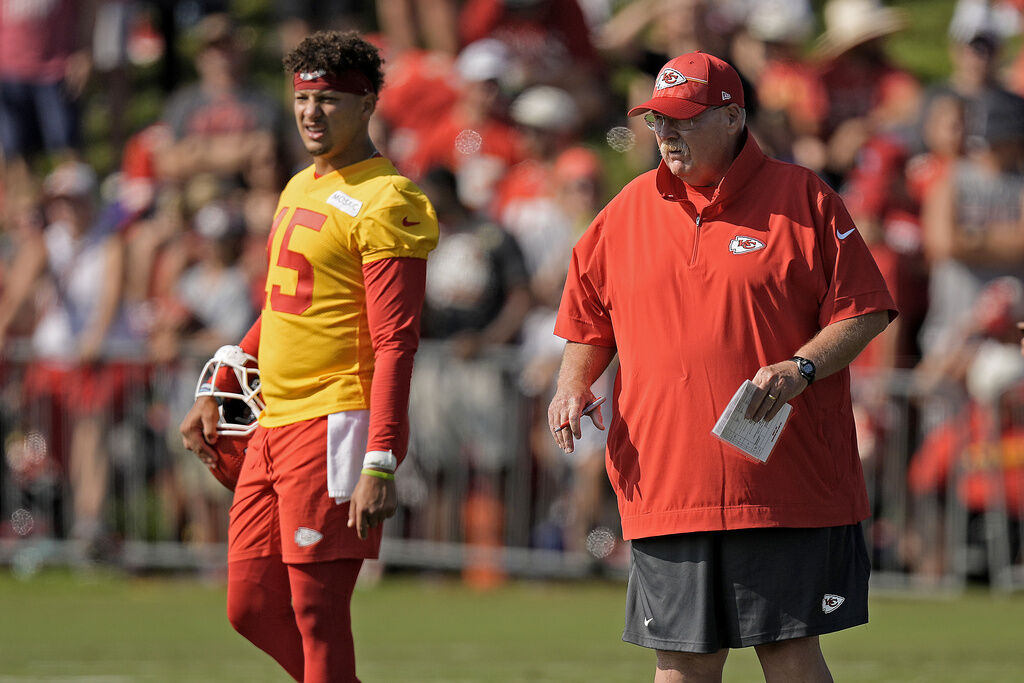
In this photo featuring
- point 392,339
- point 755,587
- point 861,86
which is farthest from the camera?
point 861,86

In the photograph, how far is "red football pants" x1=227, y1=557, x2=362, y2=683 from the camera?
552 centimetres

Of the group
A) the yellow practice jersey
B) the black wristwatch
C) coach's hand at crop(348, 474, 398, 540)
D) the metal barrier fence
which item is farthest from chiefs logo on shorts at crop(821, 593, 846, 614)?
the metal barrier fence

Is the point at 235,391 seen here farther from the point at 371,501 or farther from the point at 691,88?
the point at 691,88

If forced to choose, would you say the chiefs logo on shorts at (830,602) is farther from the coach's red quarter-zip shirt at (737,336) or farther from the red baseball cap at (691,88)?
the red baseball cap at (691,88)

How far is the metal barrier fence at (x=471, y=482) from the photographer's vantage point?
1153 centimetres

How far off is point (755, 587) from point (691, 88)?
4.82ft

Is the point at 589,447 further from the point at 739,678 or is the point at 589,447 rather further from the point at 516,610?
the point at 739,678

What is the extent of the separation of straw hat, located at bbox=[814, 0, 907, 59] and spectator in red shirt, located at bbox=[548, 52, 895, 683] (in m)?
9.20

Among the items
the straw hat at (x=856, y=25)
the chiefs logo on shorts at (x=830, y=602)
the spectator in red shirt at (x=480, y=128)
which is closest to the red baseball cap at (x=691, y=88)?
the chiefs logo on shorts at (x=830, y=602)

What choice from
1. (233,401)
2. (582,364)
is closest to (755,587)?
(582,364)

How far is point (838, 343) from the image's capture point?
16.1 feet

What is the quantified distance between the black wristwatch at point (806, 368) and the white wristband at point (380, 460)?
4.43ft

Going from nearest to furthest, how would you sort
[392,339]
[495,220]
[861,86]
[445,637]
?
[392,339] → [445,637] → [495,220] → [861,86]

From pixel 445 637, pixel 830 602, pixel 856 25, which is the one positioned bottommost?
pixel 445 637
